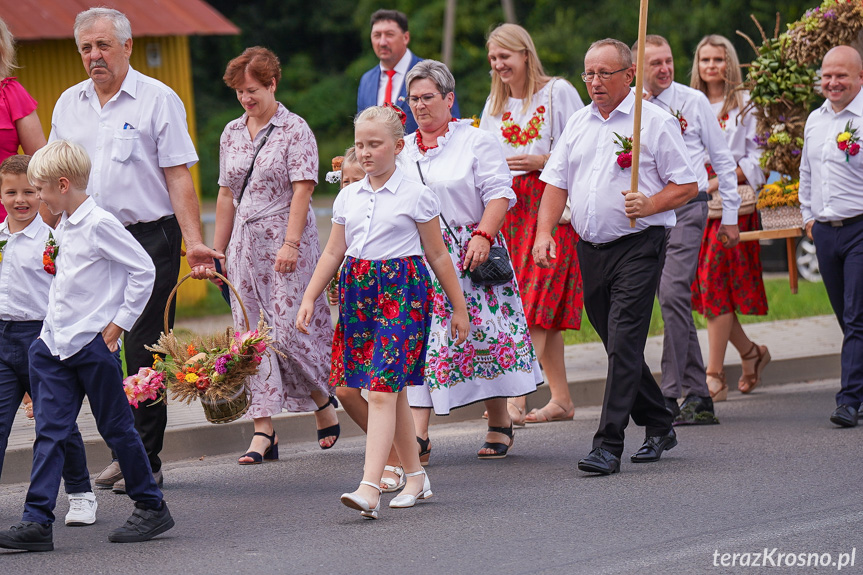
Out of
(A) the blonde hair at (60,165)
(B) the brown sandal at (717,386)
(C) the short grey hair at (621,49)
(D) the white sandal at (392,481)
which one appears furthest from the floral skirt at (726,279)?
(A) the blonde hair at (60,165)

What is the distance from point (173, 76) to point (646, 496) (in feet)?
33.4

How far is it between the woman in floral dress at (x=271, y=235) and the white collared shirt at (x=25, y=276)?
5.50 ft

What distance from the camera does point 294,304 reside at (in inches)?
285

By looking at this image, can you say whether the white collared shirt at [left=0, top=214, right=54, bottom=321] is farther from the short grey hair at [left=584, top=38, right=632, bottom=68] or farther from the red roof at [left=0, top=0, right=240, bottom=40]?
the red roof at [left=0, top=0, right=240, bottom=40]

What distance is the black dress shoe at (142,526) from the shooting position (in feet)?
17.4

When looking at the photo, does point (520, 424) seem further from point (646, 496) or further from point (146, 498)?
point (146, 498)

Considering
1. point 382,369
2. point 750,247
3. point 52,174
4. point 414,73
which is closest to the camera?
Result: point 52,174

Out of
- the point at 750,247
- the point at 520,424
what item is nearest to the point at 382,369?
the point at 520,424

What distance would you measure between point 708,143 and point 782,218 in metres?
1.17

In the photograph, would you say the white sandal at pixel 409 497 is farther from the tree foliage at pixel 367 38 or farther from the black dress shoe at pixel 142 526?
the tree foliage at pixel 367 38

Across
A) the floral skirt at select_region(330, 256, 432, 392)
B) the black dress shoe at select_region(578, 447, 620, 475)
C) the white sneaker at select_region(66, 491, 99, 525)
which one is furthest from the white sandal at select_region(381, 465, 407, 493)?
the white sneaker at select_region(66, 491, 99, 525)

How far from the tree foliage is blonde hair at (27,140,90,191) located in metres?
24.1

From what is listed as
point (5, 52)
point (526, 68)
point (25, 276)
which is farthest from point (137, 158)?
point (526, 68)

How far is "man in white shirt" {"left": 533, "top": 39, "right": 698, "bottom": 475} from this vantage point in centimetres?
643
